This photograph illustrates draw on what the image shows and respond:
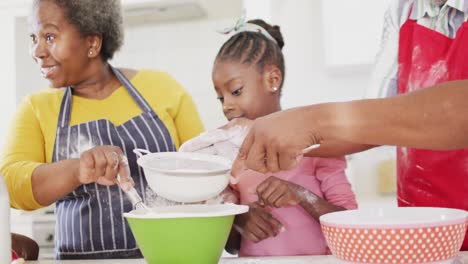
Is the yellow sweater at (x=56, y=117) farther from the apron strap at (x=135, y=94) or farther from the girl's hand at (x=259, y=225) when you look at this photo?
the girl's hand at (x=259, y=225)

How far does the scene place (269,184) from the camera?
108cm

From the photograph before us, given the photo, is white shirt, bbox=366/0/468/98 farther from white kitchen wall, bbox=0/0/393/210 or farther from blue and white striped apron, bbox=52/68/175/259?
white kitchen wall, bbox=0/0/393/210

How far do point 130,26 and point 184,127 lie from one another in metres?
1.97

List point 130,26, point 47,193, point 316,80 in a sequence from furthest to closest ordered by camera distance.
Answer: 1. point 130,26
2. point 316,80
3. point 47,193

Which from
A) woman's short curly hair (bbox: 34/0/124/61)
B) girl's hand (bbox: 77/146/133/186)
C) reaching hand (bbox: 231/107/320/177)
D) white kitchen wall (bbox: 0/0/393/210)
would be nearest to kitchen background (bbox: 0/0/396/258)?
white kitchen wall (bbox: 0/0/393/210)

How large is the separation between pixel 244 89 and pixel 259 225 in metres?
0.30

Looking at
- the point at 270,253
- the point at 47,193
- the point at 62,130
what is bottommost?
the point at 270,253

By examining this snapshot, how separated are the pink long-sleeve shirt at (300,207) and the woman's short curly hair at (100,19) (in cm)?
52

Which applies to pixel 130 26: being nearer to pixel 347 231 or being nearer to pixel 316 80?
pixel 316 80

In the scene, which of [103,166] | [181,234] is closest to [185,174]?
[181,234]

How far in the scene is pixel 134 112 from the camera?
134 centimetres

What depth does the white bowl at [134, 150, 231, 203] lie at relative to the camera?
0.88 metres

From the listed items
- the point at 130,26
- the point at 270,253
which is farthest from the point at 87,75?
the point at 130,26

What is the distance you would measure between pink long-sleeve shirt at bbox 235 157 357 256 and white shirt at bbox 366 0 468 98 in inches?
8.2
